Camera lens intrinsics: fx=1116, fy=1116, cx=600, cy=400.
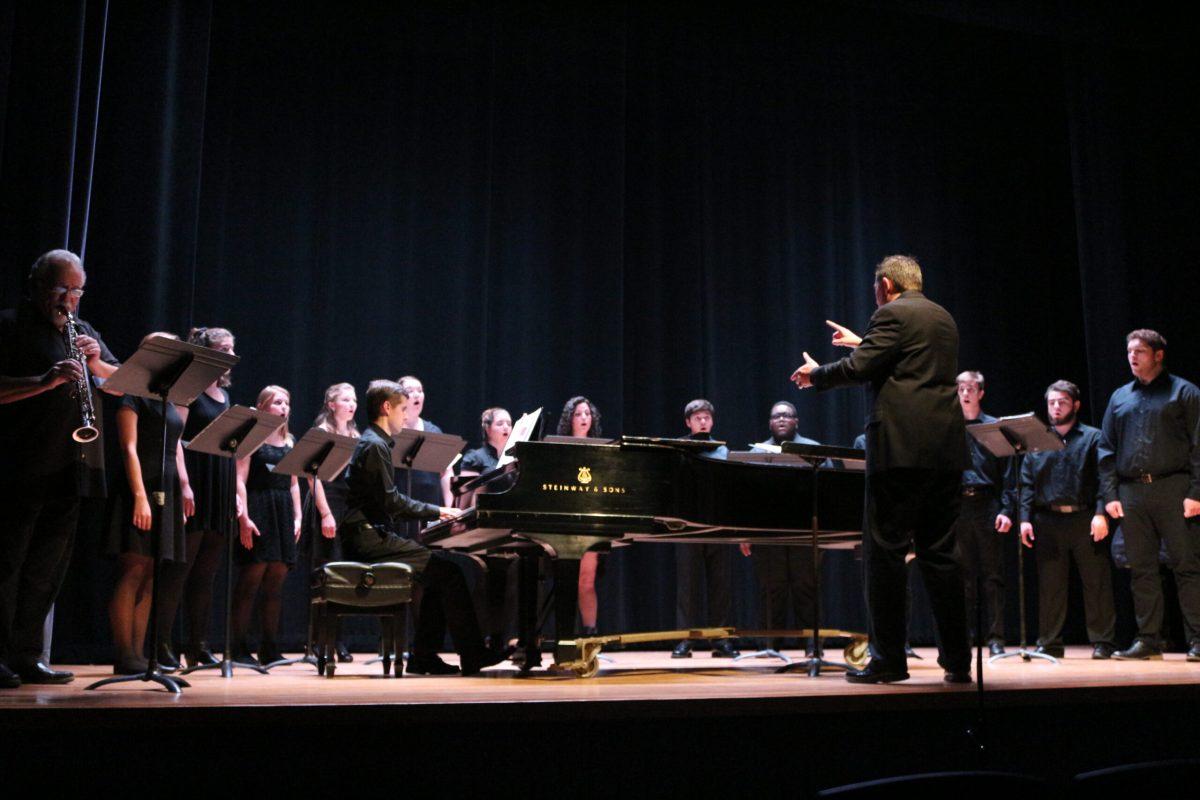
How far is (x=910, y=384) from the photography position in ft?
13.2

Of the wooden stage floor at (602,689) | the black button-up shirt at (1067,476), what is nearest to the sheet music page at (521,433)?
the wooden stage floor at (602,689)

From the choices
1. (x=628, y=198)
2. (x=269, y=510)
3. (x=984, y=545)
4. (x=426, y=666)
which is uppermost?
(x=628, y=198)

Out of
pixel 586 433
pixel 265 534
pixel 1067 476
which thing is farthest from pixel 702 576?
pixel 265 534

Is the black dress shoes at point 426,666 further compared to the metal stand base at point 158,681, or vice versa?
the black dress shoes at point 426,666

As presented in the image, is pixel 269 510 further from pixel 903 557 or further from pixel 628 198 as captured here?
pixel 628 198

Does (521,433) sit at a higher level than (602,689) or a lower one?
higher

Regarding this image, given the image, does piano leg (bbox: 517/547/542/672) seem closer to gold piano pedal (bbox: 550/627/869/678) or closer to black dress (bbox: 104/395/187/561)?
gold piano pedal (bbox: 550/627/869/678)

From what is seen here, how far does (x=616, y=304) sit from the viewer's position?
845 centimetres

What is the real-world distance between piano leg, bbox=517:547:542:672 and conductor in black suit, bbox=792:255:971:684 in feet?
4.38

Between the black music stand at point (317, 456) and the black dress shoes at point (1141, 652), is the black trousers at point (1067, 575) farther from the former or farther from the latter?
the black music stand at point (317, 456)

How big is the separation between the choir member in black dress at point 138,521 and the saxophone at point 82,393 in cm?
43

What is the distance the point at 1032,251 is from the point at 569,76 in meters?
4.35

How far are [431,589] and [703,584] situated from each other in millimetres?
2488

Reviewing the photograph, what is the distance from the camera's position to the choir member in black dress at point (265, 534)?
19.4 feet
